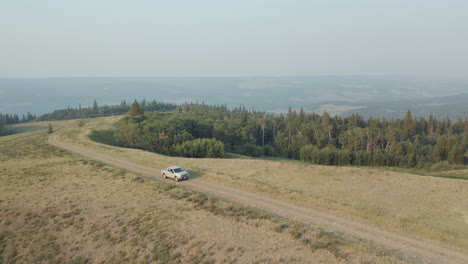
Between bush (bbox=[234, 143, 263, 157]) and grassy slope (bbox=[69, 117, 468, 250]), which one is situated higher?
grassy slope (bbox=[69, 117, 468, 250])

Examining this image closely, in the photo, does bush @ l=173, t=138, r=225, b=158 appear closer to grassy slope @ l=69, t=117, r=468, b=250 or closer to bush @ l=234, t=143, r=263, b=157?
bush @ l=234, t=143, r=263, b=157

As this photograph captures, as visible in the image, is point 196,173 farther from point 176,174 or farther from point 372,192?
point 372,192

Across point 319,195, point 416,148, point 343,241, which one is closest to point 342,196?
point 319,195

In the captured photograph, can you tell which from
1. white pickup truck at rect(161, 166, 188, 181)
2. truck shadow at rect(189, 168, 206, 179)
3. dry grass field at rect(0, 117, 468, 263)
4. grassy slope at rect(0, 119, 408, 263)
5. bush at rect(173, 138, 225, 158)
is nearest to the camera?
grassy slope at rect(0, 119, 408, 263)

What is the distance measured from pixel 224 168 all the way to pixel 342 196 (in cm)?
1842

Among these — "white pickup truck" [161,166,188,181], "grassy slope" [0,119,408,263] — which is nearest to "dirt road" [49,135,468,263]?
"white pickup truck" [161,166,188,181]

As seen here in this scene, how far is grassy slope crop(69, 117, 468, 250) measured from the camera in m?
21.9

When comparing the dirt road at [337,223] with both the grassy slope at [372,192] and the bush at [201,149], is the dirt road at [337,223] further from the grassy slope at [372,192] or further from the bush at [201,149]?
the bush at [201,149]

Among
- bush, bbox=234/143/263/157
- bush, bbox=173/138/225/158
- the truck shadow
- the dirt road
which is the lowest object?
bush, bbox=234/143/263/157

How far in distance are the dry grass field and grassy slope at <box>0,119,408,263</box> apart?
9 centimetres

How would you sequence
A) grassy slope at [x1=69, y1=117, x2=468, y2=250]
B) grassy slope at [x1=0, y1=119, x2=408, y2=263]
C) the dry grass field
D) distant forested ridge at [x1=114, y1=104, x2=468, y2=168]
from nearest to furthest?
grassy slope at [x1=0, y1=119, x2=408, y2=263]
the dry grass field
grassy slope at [x1=69, y1=117, x2=468, y2=250]
distant forested ridge at [x1=114, y1=104, x2=468, y2=168]

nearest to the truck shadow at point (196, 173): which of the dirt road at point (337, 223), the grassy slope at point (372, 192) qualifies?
the grassy slope at point (372, 192)

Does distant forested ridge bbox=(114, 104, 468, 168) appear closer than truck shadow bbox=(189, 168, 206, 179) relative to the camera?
No

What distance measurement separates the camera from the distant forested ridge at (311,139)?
86.2 meters
